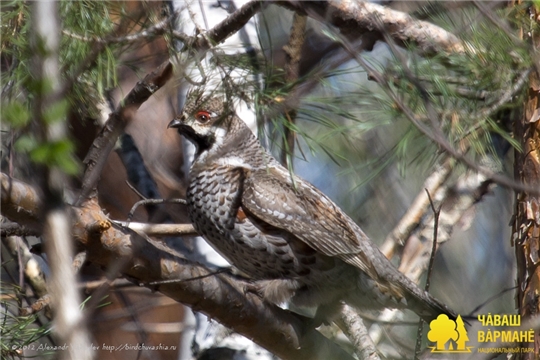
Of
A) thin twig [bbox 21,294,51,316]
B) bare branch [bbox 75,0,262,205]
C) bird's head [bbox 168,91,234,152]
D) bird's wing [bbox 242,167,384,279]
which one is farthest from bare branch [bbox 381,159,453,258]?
thin twig [bbox 21,294,51,316]

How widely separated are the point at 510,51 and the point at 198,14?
222 centimetres

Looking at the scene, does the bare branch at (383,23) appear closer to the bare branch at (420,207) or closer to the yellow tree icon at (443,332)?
the bare branch at (420,207)

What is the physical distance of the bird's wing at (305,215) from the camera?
11.3ft

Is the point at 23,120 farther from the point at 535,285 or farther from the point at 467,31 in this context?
the point at 535,285

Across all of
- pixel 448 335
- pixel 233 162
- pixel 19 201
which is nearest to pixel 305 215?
pixel 233 162

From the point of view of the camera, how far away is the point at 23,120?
1532 mm

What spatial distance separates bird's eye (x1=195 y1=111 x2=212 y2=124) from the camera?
12.2 feet

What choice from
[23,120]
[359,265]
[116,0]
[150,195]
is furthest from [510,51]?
[150,195]

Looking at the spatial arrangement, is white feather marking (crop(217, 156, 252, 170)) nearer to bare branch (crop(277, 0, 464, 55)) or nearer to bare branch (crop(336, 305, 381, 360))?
bare branch (crop(277, 0, 464, 55))

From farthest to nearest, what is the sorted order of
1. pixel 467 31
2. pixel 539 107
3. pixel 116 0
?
pixel 539 107, pixel 116 0, pixel 467 31

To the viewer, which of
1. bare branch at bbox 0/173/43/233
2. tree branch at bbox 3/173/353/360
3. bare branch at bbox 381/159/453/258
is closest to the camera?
bare branch at bbox 0/173/43/233

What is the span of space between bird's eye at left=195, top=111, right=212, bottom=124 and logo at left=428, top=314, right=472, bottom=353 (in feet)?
5.77

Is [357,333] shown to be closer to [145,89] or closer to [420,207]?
[420,207]

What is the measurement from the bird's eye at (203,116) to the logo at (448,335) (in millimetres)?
1757
